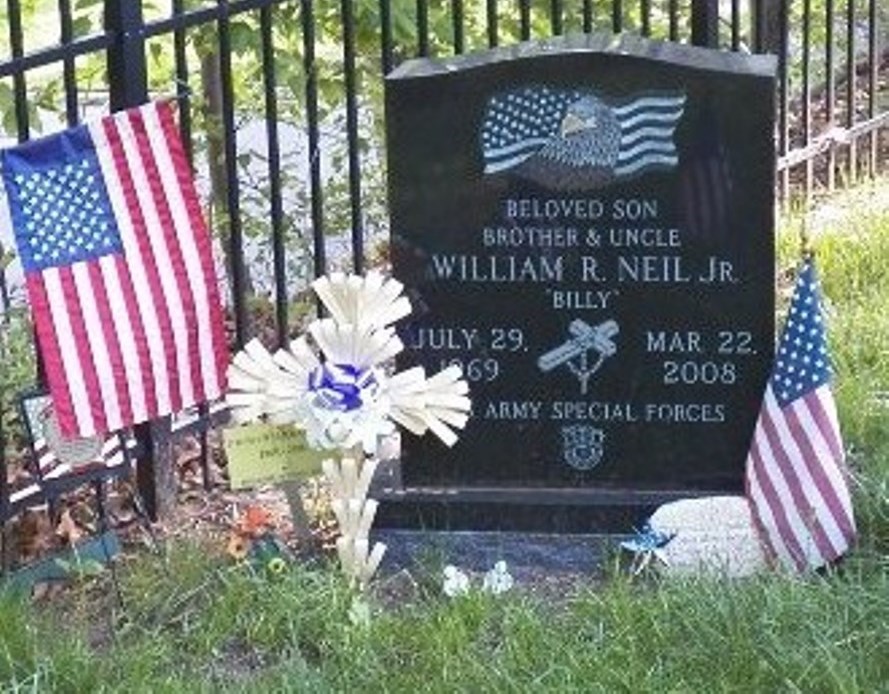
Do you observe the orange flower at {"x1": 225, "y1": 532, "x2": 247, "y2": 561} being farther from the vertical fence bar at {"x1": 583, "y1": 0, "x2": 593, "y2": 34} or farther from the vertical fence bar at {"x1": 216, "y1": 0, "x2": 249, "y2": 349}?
the vertical fence bar at {"x1": 583, "y1": 0, "x2": 593, "y2": 34}

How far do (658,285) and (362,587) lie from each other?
101 cm

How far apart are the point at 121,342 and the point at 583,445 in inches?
44.3

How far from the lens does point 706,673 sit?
181 inches

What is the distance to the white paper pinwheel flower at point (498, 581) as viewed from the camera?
203 inches

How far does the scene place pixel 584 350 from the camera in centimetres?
559

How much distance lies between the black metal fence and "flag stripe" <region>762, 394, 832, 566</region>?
1.53m

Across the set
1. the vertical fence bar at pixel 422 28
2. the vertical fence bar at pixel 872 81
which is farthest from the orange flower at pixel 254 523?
the vertical fence bar at pixel 872 81

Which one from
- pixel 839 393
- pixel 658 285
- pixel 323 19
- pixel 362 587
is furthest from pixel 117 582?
pixel 323 19

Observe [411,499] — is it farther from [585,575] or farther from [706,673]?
[706,673]

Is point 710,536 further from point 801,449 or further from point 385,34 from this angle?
point 385,34

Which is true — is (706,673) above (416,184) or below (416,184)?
below

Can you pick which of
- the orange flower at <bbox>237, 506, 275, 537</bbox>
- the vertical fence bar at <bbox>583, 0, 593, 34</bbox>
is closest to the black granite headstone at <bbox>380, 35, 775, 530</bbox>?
the orange flower at <bbox>237, 506, 275, 537</bbox>

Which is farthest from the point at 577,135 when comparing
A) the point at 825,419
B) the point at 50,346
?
the point at 50,346

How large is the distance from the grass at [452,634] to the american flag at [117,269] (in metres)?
0.43
